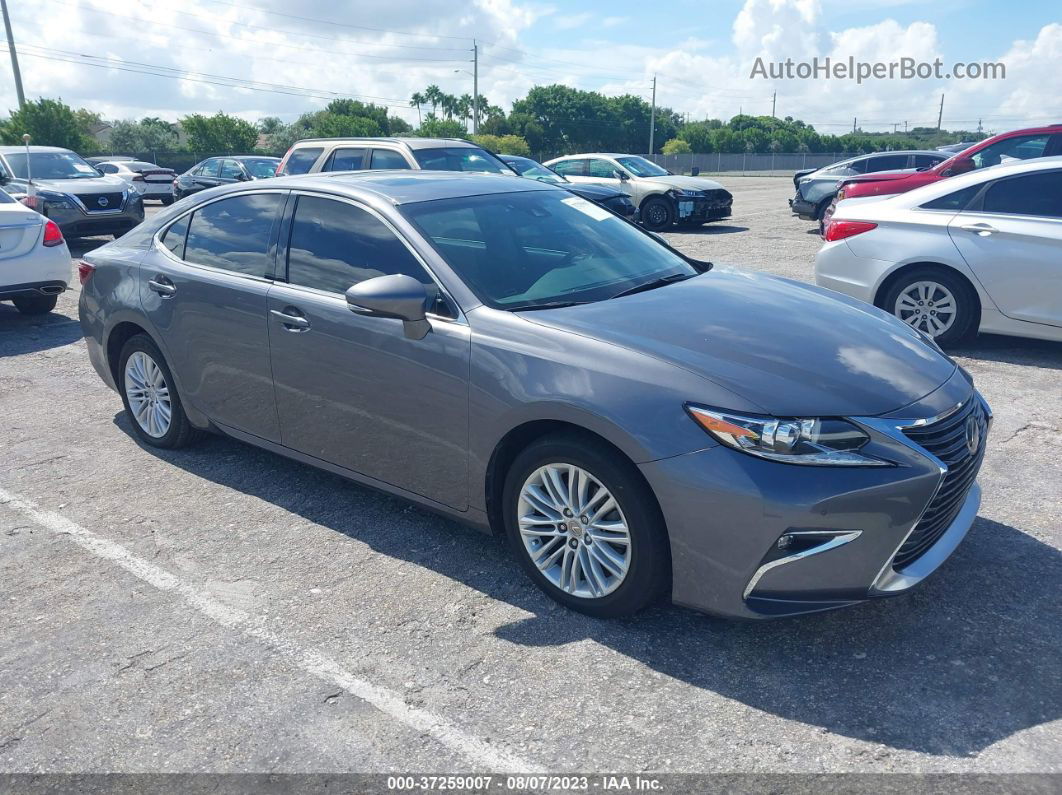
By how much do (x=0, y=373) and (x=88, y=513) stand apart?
3631 mm

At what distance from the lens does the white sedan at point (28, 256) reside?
8680mm

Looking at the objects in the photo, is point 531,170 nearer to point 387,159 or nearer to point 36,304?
point 387,159

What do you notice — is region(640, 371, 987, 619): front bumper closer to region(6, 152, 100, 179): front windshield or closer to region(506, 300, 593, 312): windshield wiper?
region(506, 300, 593, 312): windshield wiper

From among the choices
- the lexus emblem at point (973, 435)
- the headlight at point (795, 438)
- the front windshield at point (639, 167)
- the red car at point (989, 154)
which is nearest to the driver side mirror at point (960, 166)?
the red car at point (989, 154)

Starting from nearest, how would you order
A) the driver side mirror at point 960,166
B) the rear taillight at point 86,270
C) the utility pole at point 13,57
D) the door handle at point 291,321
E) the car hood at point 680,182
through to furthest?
the door handle at point 291,321, the rear taillight at point 86,270, the driver side mirror at point 960,166, the car hood at point 680,182, the utility pole at point 13,57

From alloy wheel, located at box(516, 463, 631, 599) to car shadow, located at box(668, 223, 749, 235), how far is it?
1444 centimetres

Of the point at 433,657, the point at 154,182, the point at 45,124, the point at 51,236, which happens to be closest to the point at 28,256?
the point at 51,236

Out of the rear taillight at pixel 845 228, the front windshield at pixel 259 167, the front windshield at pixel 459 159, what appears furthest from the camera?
the front windshield at pixel 259 167

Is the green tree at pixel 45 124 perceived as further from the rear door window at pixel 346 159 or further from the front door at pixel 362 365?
the front door at pixel 362 365

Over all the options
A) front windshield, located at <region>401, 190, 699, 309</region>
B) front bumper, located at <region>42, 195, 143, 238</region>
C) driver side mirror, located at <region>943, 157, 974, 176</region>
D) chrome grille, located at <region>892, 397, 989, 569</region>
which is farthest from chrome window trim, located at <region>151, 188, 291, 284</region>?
driver side mirror, located at <region>943, 157, 974, 176</region>

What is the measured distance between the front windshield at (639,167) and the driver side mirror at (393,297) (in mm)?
15524

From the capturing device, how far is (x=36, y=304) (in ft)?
31.9

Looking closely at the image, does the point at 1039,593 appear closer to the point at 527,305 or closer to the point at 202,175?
the point at 527,305

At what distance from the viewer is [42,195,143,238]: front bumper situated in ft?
46.6
